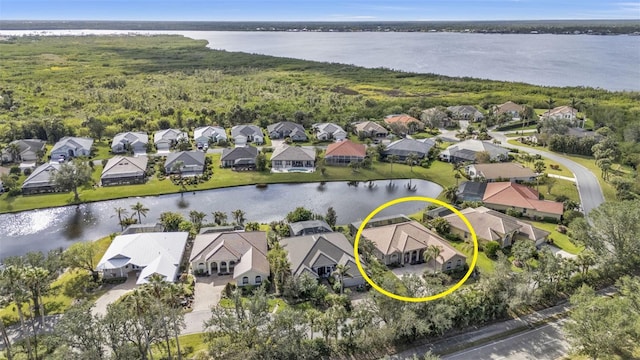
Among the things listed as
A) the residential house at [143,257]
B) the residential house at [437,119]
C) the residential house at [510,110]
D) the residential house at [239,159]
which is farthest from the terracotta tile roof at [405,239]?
the residential house at [510,110]

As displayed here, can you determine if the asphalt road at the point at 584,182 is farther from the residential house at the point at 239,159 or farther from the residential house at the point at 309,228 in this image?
the residential house at the point at 239,159

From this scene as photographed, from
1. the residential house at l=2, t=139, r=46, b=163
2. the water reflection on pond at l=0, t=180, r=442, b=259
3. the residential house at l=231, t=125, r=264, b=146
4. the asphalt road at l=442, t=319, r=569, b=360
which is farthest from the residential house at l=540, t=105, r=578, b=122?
the residential house at l=2, t=139, r=46, b=163

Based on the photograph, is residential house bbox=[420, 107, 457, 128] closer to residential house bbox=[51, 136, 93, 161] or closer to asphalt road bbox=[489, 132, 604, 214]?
asphalt road bbox=[489, 132, 604, 214]

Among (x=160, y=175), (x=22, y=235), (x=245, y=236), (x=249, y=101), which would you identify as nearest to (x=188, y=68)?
(x=249, y=101)

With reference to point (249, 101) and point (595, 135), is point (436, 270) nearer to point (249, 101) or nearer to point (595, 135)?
point (595, 135)

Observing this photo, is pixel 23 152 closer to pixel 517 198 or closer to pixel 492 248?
pixel 492 248

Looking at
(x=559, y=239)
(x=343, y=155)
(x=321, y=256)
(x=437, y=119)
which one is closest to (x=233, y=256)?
(x=321, y=256)
